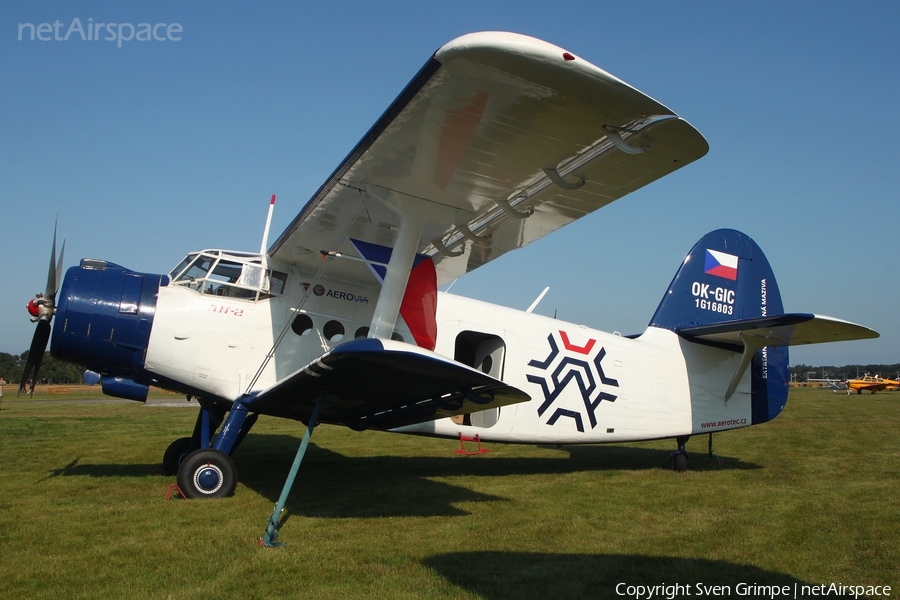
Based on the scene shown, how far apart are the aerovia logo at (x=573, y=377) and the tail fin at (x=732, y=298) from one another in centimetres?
158

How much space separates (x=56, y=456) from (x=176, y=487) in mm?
4164

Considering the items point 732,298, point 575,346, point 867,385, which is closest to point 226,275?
point 575,346

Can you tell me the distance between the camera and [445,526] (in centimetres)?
554

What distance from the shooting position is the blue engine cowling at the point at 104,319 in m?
6.48

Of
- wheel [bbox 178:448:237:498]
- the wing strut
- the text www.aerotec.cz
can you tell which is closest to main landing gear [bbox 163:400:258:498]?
wheel [bbox 178:448:237:498]

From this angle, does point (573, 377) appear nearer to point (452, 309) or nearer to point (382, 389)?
point (452, 309)

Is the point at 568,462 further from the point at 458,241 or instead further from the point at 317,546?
the point at 317,546

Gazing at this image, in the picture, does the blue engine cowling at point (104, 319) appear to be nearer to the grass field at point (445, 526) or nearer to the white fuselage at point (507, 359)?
the white fuselage at point (507, 359)

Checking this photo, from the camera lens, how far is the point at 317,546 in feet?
15.7

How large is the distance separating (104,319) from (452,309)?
3.83 meters

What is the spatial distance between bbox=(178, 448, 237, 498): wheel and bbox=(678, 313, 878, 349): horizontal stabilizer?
6.56 m

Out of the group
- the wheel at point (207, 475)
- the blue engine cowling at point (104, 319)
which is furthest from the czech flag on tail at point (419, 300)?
the blue engine cowling at point (104, 319)

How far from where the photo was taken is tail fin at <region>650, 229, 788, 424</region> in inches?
385

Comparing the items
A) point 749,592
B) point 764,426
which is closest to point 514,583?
point 749,592
